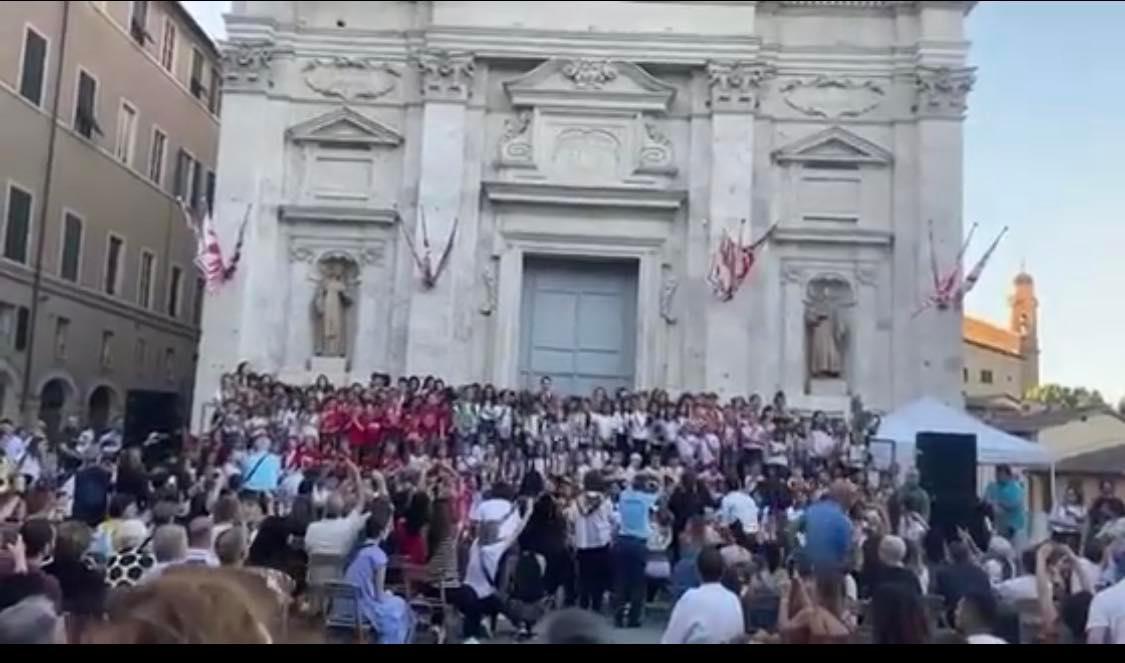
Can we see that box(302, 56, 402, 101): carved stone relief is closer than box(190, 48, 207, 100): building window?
Yes

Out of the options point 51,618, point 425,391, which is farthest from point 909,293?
Answer: point 51,618


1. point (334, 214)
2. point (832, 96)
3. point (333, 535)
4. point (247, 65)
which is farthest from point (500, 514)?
point (247, 65)

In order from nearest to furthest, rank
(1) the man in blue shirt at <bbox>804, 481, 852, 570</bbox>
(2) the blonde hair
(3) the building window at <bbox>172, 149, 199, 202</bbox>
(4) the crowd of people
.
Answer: (2) the blonde hair < (4) the crowd of people < (1) the man in blue shirt at <bbox>804, 481, 852, 570</bbox> < (3) the building window at <bbox>172, 149, 199, 202</bbox>

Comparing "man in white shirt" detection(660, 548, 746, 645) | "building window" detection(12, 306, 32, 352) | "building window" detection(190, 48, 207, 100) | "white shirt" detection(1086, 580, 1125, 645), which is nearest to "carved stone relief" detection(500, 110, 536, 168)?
"building window" detection(12, 306, 32, 352)

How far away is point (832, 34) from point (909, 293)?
5.82m

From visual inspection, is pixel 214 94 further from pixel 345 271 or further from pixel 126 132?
pixel 345 271

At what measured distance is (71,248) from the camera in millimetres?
28797

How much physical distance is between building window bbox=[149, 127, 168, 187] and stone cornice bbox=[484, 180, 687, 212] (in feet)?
41.1

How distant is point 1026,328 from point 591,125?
19584mm

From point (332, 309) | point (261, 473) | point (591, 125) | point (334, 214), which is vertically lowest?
point (261, 473)

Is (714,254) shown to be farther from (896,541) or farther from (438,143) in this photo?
(896,541)

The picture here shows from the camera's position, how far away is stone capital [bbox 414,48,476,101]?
25109mm

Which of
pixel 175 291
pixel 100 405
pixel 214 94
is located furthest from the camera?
pixel 214 94

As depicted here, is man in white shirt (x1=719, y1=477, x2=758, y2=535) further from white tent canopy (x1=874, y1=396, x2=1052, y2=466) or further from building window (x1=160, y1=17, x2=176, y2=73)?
building window (x1=160, y1=17, x2=176, y2=73)
